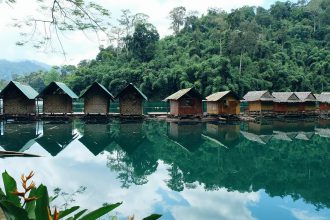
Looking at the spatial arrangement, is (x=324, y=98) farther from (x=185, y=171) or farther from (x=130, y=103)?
(x=185, y=171)

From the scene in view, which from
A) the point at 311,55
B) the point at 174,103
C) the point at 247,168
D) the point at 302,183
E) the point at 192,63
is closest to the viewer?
the point at 302,183

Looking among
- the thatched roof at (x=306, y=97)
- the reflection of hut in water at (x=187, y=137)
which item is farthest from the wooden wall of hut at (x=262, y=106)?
the reflection of hut in water at (x=187, y=137)

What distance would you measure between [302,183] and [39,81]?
83.5 m

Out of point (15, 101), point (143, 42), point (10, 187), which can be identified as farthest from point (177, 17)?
point (10, 187)

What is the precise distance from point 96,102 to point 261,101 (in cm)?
1833

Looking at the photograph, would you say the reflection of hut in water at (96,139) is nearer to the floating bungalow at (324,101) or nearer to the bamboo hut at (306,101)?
the bamboo hut at (306,101)

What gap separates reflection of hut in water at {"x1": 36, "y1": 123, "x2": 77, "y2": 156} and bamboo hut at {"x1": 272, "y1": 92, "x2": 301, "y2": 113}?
24278mm

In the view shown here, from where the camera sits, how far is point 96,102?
2970cm

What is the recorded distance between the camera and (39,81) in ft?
279

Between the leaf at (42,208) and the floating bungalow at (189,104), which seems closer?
the leaf at (42,208)

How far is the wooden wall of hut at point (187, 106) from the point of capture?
101 ft

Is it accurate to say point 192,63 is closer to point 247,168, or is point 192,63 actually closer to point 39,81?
point 247,168

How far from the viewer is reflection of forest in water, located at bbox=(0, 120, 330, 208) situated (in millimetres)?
11014

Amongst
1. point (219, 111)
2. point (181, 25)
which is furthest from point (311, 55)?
point (219, 111)
